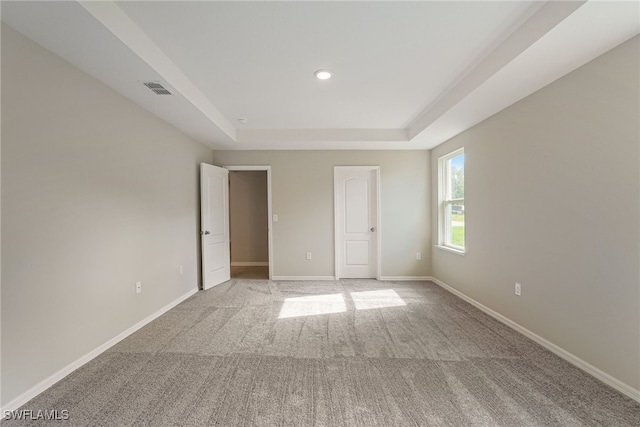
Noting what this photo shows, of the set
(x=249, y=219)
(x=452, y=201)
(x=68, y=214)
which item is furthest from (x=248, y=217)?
(x=68, y=214)

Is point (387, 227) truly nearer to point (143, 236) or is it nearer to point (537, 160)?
point (537, 160)

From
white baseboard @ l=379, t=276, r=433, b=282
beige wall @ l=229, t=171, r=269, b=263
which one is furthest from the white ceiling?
beige wall @ l=229, t=171, r=269, b=263

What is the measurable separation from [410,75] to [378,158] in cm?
244

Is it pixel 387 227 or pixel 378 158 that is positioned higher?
pixel 378 158

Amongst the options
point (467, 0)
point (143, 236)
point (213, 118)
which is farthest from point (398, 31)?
point (143, 236)

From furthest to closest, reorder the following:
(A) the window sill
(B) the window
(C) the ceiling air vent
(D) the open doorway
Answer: (D) the open doorway
(B) the window
(A) the window sill
(C) the ceiling air vent

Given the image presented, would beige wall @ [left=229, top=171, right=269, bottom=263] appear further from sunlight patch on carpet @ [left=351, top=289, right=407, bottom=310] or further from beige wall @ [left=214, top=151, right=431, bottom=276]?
sunlight patch on carpet @ [left=351, top=289, right=407, bottom=310]

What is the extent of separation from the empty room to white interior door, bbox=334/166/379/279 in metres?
1.28

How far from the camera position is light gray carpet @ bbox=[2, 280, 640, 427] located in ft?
5.71

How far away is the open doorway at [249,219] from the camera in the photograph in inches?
263

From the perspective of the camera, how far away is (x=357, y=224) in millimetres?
5285

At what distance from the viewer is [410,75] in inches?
109

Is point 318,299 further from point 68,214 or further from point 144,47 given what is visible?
point 144,47

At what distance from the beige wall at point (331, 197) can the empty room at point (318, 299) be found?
118 cm
